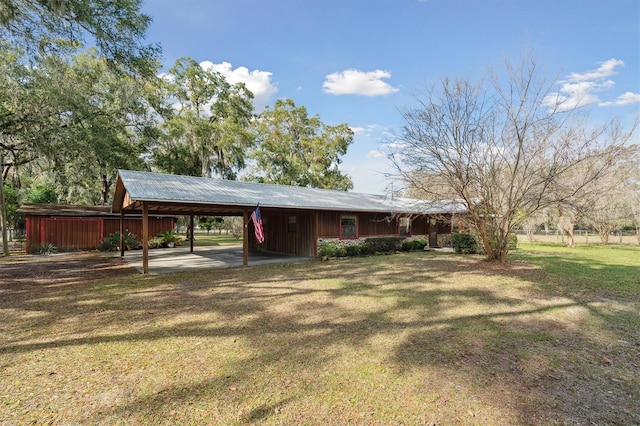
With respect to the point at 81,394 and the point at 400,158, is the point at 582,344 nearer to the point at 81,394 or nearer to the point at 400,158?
the point at 81,394

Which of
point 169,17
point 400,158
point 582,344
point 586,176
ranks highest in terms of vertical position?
point 169,17

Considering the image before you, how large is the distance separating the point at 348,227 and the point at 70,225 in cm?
1468

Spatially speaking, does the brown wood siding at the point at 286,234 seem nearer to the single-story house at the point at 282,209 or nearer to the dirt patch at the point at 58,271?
the single-story house at the point at 282,209

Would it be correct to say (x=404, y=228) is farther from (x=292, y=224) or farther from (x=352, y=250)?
(x=292, y=224)

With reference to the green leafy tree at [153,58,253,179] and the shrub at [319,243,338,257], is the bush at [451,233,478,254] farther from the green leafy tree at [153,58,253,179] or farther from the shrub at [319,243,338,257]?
the green leafy tree at [153,58,253,179]

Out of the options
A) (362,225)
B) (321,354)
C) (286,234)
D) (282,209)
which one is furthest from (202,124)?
(321,354)

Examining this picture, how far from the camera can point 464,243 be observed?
1466cm

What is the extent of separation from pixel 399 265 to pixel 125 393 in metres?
9.49

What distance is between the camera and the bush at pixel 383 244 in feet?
48.0

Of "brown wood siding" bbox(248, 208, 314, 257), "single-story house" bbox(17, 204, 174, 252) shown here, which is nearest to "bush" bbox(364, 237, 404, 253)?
"brown wood siding" bbox(248, 208, 314, 257)

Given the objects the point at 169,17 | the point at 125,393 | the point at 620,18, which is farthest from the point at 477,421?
the point at 169,17

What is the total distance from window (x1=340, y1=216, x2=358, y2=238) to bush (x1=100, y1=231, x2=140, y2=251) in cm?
1174

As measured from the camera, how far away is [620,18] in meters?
8.79

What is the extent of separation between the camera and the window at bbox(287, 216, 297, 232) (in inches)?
576
